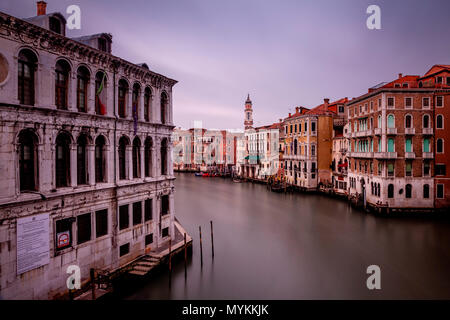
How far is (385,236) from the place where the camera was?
1875cm

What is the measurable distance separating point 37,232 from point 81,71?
5.48 m

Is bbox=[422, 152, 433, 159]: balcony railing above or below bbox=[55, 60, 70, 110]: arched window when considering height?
below

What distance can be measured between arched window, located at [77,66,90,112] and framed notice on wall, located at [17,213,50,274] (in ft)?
12.6

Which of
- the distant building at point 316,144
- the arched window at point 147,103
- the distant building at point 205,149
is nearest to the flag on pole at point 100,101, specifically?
the arched window at point 147,103

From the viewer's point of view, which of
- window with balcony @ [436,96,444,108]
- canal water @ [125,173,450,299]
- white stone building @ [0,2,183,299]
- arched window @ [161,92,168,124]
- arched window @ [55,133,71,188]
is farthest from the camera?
window with balcony @ [436,96,444,108]

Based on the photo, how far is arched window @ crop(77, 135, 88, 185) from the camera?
10.1m

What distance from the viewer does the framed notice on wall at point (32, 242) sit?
26.7ft

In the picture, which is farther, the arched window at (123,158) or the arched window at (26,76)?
the arched window at (123,158)

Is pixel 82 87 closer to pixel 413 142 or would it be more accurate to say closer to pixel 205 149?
pixel 413 142

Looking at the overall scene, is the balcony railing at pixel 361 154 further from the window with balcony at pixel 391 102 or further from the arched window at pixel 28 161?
the arched window at pixel 28 161

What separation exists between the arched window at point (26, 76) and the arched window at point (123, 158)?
3.77 metres

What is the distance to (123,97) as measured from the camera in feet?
39.4

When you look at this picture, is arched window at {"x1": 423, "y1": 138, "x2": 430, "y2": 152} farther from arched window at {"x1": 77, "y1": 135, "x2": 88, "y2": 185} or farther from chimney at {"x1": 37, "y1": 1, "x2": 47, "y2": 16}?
chimney at {"x1": 37, "y1": 1, "x2": 47, "y2": 16}

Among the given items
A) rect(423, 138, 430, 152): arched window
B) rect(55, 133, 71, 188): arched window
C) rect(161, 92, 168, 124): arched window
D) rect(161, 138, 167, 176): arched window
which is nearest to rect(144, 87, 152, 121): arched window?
rect(161, 92, 168, 124): arched window
